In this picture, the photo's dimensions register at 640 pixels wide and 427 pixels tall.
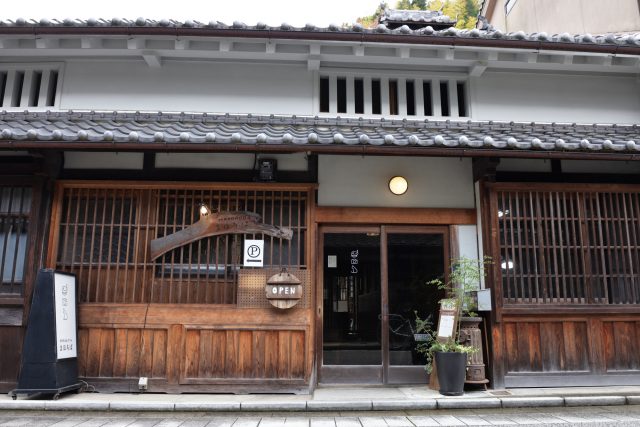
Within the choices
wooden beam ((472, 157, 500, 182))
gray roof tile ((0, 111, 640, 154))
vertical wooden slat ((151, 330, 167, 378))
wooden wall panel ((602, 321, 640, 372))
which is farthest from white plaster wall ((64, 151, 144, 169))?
wooden wall panel ((602, 321, 640, 372))

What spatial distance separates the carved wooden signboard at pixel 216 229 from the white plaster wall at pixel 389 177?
3.39 feet

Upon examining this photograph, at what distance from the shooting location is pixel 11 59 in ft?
28.3

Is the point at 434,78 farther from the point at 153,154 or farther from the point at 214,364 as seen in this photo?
the point at 214,364

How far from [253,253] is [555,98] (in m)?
6.39

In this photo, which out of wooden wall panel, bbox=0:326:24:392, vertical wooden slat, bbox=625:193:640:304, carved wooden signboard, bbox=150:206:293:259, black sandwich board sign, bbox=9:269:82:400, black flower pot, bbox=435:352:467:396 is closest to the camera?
black sandwich board sign, bbox=9:269:82:400

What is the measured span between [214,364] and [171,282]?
1448 mm

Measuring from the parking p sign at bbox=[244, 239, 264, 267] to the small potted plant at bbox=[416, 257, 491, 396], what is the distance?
282 centimetres

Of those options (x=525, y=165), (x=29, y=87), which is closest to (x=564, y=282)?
(x=525, y=165)

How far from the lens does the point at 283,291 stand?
7.31 m

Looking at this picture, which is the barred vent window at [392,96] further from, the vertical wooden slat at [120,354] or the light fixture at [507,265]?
the vertical wooden slat at [120,354]

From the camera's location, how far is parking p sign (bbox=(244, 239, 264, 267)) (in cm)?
753

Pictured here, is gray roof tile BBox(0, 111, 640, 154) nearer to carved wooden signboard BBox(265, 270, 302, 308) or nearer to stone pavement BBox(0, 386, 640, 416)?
carved wooden signboard BBox(265, 270, 302, 308)

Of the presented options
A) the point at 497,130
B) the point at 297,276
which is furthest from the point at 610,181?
the point at 297,276

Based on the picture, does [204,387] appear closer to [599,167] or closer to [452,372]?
[452,372]
